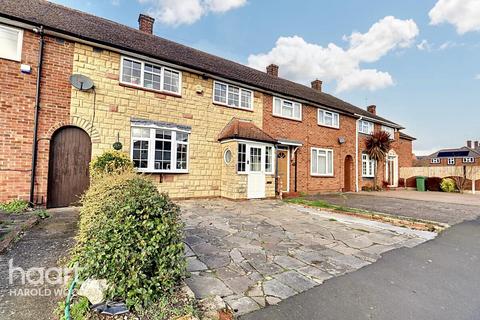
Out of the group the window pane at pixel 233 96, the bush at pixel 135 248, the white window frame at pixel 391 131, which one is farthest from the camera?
the white window frame at pixel 391 131

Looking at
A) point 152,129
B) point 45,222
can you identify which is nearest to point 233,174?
point 152,129

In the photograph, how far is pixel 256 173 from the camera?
10.2 meters

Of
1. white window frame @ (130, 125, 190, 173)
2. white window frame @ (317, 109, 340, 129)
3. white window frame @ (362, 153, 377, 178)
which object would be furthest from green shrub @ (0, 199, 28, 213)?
white window frame @ (362, 153, 377, 178)

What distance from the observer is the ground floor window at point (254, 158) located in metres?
9.84

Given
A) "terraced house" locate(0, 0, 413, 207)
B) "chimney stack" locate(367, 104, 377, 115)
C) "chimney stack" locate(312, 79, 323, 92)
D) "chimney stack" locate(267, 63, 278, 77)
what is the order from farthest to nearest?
"chimney stack" locate(367, 104, 377, 115) < "chimney stack" locate(312, 79, 323, 92) < "chimney stack" locate(267, 63, 278, 77) < "terraced house" locate(0, 0, 413, 207)

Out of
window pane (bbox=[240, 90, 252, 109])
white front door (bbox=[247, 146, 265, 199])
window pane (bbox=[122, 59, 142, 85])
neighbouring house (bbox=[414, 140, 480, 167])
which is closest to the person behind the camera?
window pane (bbox=[122, 59, 142, 85])

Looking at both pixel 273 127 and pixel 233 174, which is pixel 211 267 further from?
pixel 273 127

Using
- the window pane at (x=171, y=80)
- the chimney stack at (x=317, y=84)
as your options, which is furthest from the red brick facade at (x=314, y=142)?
the chimney stack at (x=317, y=84)

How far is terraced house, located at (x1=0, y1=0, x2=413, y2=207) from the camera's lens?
6.81 meters

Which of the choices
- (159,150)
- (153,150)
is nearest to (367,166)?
(159,150)

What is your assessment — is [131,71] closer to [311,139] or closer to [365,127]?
[311,139]

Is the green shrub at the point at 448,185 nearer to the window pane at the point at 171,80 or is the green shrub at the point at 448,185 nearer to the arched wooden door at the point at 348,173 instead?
the arched wooden door at the point at 348,173

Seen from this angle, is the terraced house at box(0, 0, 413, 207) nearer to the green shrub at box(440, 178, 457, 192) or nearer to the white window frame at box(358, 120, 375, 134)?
the white window frame at box(358, 120, 375, 134)

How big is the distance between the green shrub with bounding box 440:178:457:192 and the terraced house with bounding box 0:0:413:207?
10649 millimetres
